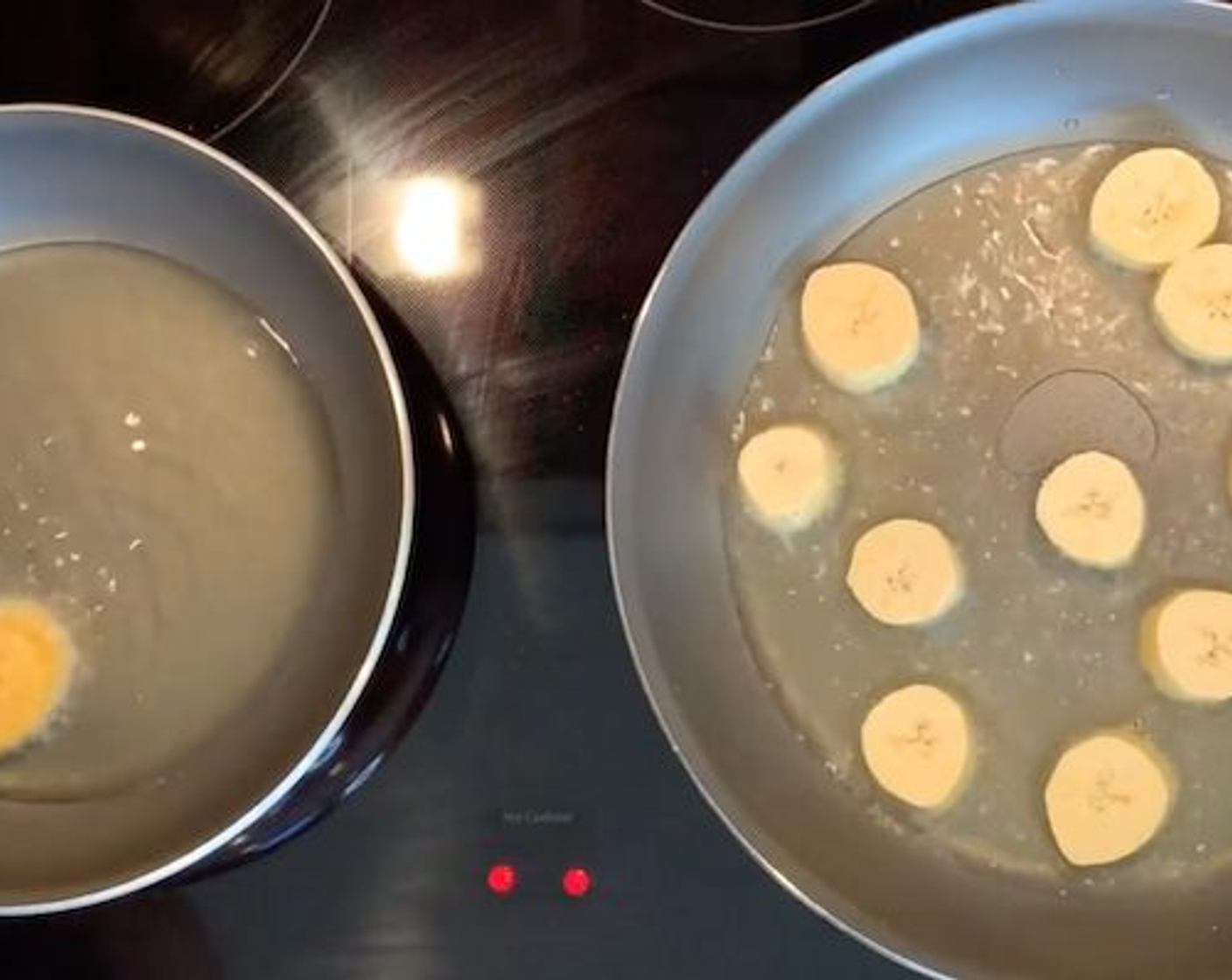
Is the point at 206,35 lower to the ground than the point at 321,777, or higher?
higher

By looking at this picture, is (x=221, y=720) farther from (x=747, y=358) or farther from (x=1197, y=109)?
(x=1197, y=109)

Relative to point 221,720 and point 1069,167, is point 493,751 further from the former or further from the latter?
point 1069,167

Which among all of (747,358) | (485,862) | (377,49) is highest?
(377,49)

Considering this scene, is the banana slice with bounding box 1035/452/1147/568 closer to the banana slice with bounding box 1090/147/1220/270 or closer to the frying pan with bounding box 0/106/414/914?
the banana slice with bounding box 1090/147/1220/270

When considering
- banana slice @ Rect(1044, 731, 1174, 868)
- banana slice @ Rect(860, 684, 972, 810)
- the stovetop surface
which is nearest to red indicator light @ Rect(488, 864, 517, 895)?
the stovetop surface

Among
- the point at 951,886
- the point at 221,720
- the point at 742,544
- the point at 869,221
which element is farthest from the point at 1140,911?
the point at 221,720

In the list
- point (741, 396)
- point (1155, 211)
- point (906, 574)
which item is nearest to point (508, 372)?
point (741, 396)

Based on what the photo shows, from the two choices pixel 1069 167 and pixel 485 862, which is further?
pixel 1069 167
